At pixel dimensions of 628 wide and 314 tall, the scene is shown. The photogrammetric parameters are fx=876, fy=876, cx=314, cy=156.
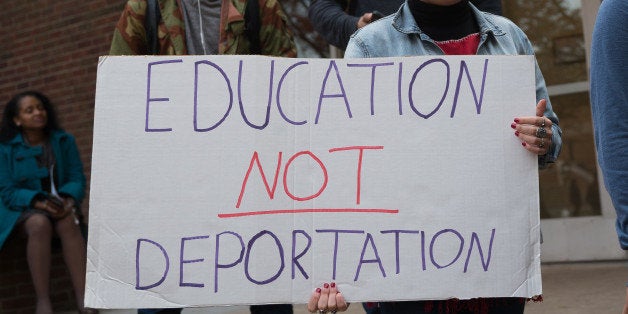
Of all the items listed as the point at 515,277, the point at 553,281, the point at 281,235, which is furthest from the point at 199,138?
the point at 553,281

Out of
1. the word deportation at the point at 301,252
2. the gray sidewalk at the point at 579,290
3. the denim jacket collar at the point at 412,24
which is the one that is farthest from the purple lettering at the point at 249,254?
the gray sidewalk at the point at 579,290

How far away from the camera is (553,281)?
17.7 feet

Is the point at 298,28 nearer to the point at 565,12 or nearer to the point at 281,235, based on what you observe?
the point at 565,12

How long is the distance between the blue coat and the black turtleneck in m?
3.96

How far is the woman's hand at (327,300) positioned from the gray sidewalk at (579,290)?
7.85 ft

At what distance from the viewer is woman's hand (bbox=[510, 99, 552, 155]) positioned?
7.68 feet

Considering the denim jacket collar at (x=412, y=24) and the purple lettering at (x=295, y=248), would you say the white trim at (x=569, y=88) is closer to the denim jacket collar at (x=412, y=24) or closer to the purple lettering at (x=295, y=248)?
the denim jacket collar at (x=412, y=24)

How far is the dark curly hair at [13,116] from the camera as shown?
611 cm

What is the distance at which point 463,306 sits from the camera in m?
2.47

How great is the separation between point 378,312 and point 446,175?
554mm

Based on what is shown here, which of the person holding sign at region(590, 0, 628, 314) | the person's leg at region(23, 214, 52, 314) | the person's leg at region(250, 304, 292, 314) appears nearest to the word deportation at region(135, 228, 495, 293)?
the person holding sign at region(590, 0, 628, 314)

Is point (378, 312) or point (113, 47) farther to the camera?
point (113, 47)

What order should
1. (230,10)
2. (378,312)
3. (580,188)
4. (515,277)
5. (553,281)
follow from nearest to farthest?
(515,277) < (378,312) < (230,10) < (553,281) < (580,188)

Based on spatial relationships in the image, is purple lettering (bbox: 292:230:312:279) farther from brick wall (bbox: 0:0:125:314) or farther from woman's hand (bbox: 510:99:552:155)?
brick wall (bbox: 0:0:125:314)
